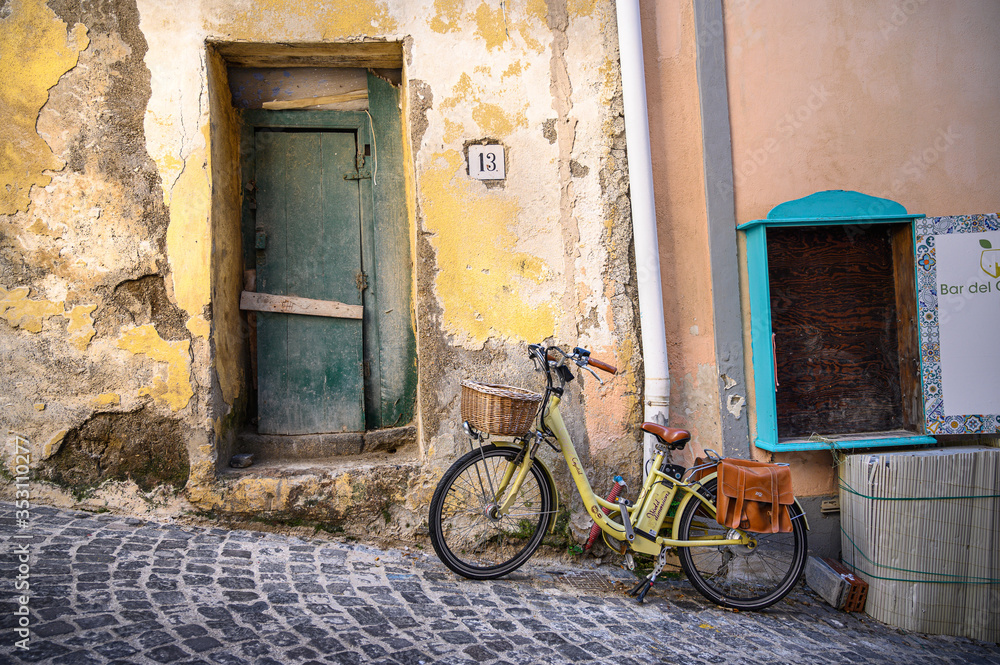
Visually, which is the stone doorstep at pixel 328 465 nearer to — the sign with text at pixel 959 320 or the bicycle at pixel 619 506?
the bicycle at pixel 619 506

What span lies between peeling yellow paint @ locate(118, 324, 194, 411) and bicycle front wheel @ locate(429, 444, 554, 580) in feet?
5.57

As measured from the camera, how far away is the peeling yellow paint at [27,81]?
11.4ft

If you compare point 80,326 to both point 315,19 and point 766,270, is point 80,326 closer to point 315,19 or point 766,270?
Answer: point 315,19

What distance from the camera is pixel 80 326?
3.52m

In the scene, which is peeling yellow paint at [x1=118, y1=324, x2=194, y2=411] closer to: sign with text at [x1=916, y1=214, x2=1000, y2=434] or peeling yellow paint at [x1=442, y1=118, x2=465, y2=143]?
peeling yellow paint at [x1=442, y1=118, x2=465, y2=143]

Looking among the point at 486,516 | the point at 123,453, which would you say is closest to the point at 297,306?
the point at 123,453

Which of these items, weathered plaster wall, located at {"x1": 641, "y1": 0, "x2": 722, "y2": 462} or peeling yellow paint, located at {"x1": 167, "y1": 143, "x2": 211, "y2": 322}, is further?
weathered plaster wall, located at {"x1": 641, "y1": 0, "x2": 722, "y2": 462}

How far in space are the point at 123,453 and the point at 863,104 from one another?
5208 millimetres

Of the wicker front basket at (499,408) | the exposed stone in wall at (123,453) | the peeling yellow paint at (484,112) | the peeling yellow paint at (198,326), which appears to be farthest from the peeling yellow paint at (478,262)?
the exposed stone in wall at (123,453)

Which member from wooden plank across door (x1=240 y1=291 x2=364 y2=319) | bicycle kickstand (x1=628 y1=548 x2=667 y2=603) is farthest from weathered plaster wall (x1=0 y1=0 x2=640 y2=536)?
bicycle kickstand (x1=628 y1=548 x2=667 y2=603)

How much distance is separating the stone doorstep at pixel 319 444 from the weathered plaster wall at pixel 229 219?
0.76 feet

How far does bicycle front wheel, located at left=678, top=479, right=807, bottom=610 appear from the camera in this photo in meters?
3.26

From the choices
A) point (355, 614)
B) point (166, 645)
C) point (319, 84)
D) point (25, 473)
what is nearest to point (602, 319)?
point (355, 614)

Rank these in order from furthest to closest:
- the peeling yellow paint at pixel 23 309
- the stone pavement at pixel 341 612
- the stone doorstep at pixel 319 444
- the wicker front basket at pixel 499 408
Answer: the stone doorstep at pixel 319 444
the peeling yellow paint at pixel 23 309
the wicker front basket at pixel 499 408
the stone pavement at pixel 341 612
